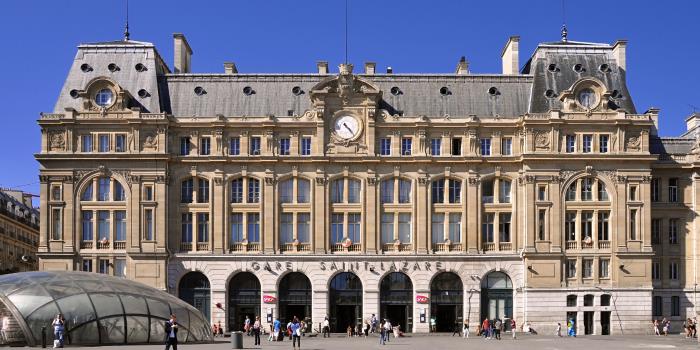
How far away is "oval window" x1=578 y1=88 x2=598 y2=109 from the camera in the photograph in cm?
9519

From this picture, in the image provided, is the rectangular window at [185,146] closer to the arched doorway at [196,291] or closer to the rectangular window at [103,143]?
the rectangular window at [103,143]

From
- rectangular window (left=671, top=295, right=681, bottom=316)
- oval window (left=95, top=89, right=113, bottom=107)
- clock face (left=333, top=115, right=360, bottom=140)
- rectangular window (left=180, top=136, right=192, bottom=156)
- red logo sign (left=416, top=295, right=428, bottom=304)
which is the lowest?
rectangular window (left=671, top=295, right=681, bottom=316)

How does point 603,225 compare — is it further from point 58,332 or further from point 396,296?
point 58,332

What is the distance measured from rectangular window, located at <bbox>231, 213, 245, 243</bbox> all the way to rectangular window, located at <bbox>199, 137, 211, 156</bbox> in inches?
234

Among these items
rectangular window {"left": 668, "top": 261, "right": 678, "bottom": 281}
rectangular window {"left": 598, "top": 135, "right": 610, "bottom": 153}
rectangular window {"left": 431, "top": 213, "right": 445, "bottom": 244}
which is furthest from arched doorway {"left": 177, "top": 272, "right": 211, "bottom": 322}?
rectangular window {"left": 668, "top": 261, "right": 678, "bottom": 281}

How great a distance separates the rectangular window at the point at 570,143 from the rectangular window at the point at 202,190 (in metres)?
31.8

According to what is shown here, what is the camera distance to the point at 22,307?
6531 cm

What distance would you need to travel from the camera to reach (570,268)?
93625 mm

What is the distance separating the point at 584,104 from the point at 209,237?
115 ft

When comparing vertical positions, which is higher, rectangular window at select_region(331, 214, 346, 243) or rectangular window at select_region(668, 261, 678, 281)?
rectangular window at select_region(331, 214, 346, 243)

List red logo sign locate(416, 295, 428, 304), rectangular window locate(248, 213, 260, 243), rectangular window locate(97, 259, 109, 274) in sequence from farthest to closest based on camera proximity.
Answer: rectangular window locate(248, 213, 260, 243) < rectangular window locate(97, 259, 109, 274) < red logo sign locate(416, 295, 428, 304)

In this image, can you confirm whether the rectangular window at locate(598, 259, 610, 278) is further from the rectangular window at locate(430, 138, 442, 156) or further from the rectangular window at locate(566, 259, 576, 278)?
the rectangular window at locate(430, 138, 442, 156)

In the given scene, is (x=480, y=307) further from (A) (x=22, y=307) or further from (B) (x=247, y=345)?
(A) (x=22, y=307)

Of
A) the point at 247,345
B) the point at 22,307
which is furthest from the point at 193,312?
the point at 22,307
